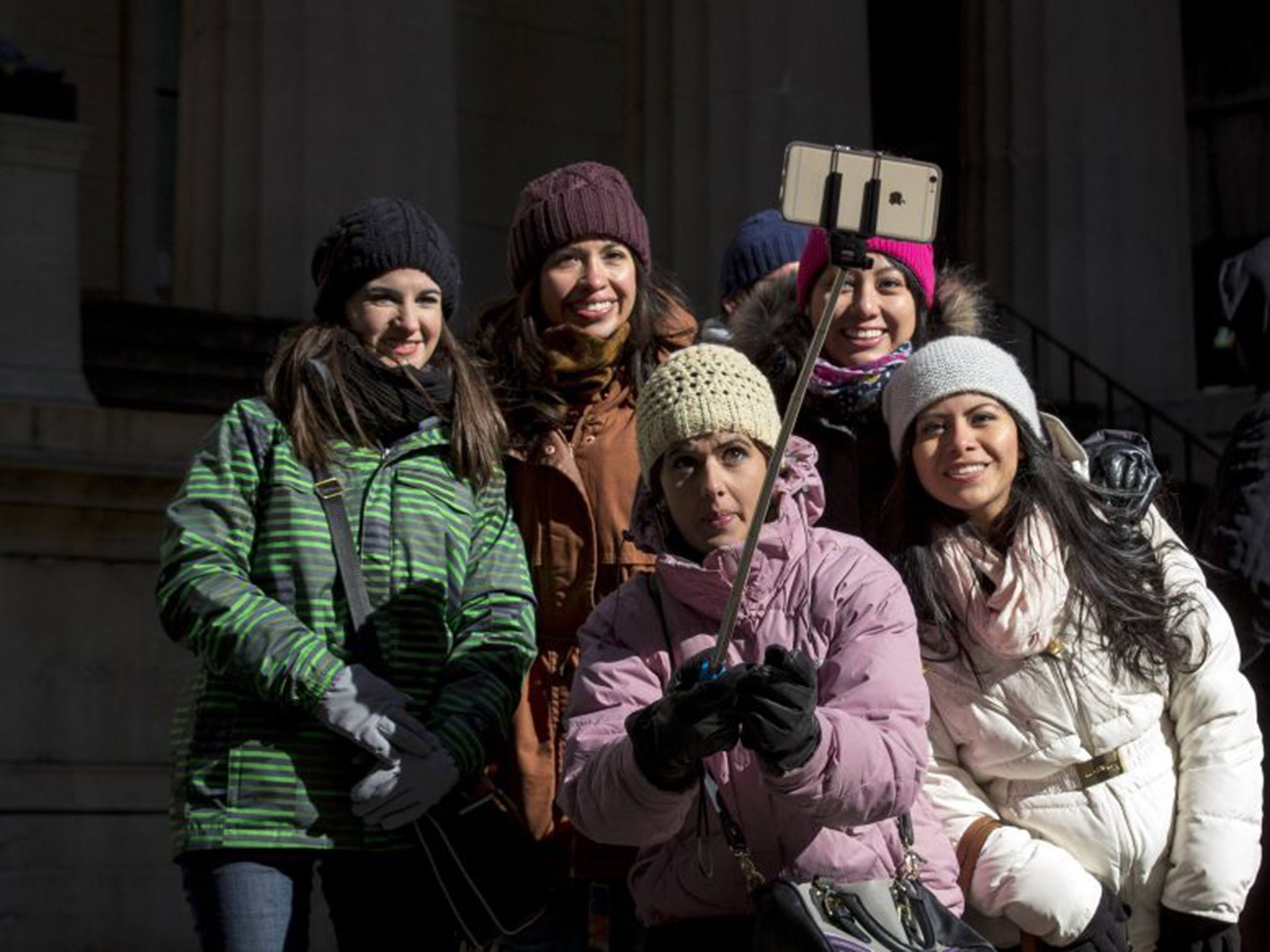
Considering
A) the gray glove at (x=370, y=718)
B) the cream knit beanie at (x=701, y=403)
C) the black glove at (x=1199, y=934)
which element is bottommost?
the black glove at (x=1199, y=934)

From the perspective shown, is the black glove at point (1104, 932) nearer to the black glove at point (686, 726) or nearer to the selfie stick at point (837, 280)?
the black glove at point (686, 726)

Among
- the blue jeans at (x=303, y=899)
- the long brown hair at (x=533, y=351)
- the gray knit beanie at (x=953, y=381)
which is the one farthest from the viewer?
the long brown hair at (x=533, y=351)

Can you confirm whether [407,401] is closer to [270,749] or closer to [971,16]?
[270,749]

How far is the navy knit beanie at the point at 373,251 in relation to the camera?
6.21 metres

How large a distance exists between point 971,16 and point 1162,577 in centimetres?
1245

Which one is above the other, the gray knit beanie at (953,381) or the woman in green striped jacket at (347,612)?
the gray knit beanie at (953,381)

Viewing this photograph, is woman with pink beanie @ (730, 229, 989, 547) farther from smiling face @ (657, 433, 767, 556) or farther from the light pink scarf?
smiling face @ (657, 433, 767, 556)

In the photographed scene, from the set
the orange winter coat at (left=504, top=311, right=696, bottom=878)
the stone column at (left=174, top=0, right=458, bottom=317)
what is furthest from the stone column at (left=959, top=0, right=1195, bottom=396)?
the orange winter coat at (left=504, top=311, right=696, bottom=878)

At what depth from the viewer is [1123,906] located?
580 centimetres

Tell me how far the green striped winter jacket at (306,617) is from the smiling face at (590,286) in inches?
19.7

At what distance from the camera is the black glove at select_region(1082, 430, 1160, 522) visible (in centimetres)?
611

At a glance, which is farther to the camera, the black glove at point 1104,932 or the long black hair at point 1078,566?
the long black hair at point 1078,566

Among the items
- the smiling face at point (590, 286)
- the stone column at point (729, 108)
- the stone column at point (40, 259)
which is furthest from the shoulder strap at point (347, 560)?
the stone column at point (729, 108)

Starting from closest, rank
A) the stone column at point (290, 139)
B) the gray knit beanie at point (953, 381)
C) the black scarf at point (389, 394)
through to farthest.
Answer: the gray knit beanie at point (953, 381) < the black scarf at point (389, 394) < the stone column at point (290, 139)
